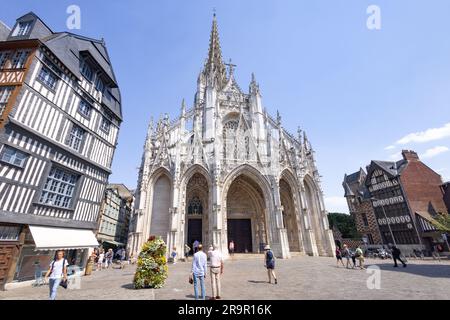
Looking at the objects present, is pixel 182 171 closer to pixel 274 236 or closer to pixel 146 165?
pixel 146 165

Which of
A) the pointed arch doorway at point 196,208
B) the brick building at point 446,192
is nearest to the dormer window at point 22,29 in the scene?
the pointed arch doorway at point 196,208

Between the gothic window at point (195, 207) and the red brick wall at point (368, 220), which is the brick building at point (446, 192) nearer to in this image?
the red brick wall at point (368, 220)

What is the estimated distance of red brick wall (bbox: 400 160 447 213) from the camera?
26.9m

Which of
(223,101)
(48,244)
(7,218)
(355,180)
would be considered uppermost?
(223,101)

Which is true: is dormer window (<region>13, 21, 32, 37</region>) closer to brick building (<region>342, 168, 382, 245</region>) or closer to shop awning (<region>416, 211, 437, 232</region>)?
shop awning (<region>416, 211, 437, 232</region>)

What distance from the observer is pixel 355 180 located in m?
42.3

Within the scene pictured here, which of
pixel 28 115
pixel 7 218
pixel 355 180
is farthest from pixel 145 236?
pixel 355 180

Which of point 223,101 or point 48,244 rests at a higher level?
point 223,101

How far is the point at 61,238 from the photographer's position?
10.4 metres

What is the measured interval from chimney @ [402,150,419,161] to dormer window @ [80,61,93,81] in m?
39.8

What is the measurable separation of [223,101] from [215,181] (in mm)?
12934

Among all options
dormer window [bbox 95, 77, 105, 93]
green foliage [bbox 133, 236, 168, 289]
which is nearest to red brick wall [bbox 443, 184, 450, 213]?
green foliage [bbox 133, 236, 168, 289]

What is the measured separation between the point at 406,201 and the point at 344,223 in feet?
57.8

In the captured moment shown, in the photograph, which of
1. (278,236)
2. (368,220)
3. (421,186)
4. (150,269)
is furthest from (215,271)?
(368,220)
